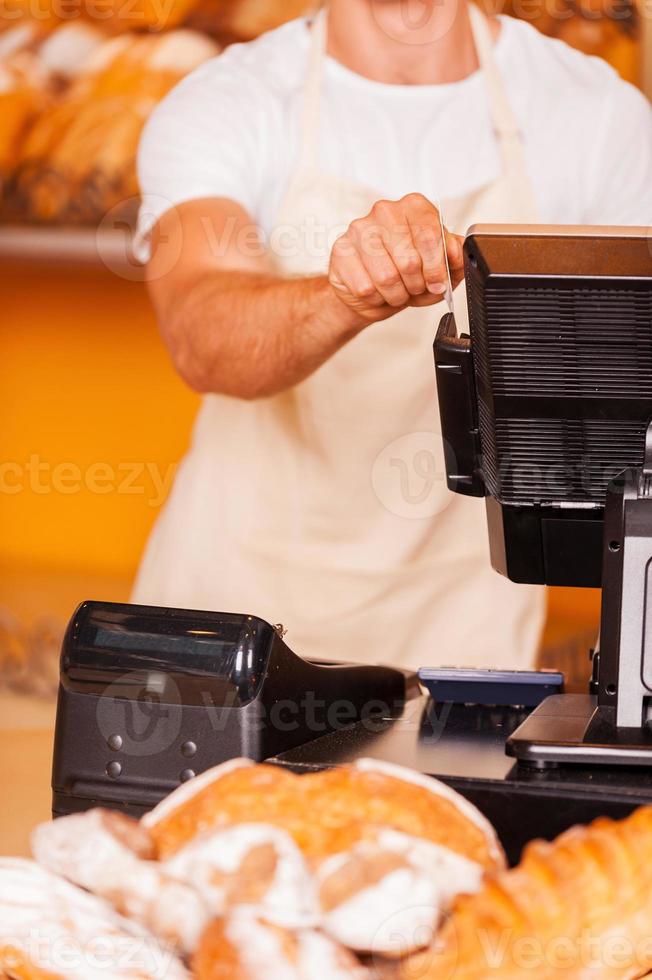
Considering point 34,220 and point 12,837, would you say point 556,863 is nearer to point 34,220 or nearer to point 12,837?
point 12,837

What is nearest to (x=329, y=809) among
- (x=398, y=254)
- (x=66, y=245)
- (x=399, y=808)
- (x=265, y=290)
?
(x=399, y=808)

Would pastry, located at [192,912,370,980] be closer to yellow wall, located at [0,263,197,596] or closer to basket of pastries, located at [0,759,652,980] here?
basket of pastries, located at [0,759,652,980]

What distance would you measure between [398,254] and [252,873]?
0.47m

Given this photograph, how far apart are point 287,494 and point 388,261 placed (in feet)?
2.78

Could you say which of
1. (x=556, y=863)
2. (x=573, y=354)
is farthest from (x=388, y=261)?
(x=556, y=863)

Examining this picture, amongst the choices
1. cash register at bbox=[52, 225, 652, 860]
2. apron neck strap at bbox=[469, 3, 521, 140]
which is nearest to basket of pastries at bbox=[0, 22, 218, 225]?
apron neck strap at bbox=[469, 3, 521, 140]

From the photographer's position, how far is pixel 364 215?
1.56 m

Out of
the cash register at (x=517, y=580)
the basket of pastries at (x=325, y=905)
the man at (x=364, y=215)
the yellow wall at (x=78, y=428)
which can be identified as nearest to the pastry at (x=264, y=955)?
the basket of pastries at (x=325, y=905)

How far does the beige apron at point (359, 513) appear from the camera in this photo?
163 centimetres

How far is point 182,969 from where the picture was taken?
51 cm

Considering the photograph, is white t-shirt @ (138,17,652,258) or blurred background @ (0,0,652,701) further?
blurred background @ (0,0,652,701)

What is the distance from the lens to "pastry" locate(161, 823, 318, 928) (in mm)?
501

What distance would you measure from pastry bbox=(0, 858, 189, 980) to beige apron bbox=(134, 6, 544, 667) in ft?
3.54

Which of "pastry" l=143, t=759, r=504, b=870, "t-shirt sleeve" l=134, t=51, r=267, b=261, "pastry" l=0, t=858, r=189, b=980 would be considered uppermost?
"t-shirt sleeve" l=134, t=51, r=267, b=261
